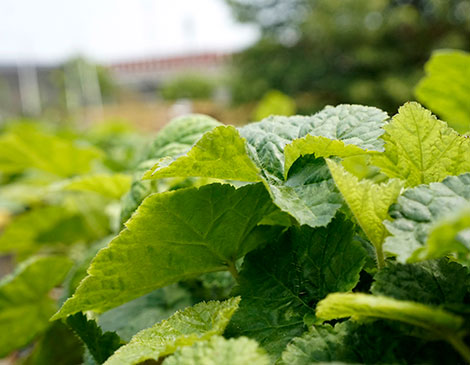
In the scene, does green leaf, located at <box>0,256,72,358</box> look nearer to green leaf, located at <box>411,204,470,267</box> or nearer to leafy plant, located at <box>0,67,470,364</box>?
leafy plant, located at <box>0,67,470,364</box>

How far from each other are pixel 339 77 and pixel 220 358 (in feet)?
39.1

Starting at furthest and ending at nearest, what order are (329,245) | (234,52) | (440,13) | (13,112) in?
1. (13,112)
2. (234,52)
3. (440,13)
4. (329,245)

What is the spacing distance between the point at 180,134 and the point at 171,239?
0.84 feet

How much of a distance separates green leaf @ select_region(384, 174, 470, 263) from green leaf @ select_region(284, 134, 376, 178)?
0.07 metres

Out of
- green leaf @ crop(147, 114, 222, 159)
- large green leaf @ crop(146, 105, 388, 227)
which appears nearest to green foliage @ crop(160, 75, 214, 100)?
green leaf @ crop(147, 114, 222, 159)

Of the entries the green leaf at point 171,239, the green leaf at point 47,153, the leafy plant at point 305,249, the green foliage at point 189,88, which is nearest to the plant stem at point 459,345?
the leafy plant at point 305,249

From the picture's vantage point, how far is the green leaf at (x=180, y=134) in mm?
676

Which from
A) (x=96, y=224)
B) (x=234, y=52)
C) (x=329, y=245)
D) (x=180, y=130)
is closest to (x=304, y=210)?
(x=329, y=245)

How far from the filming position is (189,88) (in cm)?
1633

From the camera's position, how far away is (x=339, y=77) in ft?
38.2

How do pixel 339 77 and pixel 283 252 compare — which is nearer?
pixel 283 252

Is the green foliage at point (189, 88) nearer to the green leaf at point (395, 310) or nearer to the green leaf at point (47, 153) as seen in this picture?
the green leaf at point (47, 153)

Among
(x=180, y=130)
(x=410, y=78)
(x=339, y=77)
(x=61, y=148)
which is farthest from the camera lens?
(x=339, y=77)

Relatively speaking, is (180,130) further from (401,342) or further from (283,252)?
(401,342)
